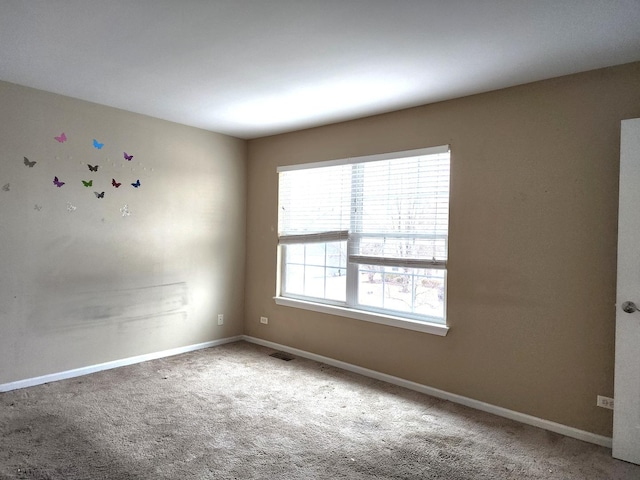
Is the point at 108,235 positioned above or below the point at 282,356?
above

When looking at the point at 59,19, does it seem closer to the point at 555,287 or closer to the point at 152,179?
the point at 152,179

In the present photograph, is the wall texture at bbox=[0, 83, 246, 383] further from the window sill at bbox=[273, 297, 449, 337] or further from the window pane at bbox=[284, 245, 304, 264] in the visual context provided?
the window sill at bbox=[273, 297, 449, 337]

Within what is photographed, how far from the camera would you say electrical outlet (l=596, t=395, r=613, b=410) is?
263cm

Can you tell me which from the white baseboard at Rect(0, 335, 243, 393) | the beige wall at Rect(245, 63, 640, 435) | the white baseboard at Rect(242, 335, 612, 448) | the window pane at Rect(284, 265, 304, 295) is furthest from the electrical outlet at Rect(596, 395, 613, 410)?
the white baseboard at Rect(0, 335, 243, 393)

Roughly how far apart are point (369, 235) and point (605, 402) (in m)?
2.21

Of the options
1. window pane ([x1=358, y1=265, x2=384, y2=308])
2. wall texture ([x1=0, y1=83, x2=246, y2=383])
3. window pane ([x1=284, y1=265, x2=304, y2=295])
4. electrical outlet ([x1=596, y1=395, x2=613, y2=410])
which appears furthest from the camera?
window pane ([x1=284, y1=265, x2=304, y2=295])

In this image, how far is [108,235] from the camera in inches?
154

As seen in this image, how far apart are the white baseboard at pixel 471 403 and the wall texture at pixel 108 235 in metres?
1.39

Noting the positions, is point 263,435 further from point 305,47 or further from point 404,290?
point 305,47

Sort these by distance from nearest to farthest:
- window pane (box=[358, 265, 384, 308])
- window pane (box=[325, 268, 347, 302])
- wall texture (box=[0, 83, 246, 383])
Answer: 1. wall texture (box=[0, 83, 246, 383])
2. window pane (box=[358, 265, 384, 308])
3. window pane (box=[325, 268, 347, 302])

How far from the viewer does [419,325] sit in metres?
3.49

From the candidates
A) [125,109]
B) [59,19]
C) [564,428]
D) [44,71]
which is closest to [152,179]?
[125,109]

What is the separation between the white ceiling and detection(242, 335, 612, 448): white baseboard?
97.4 inches

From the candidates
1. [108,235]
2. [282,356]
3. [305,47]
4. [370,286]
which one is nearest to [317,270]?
[370,286]
